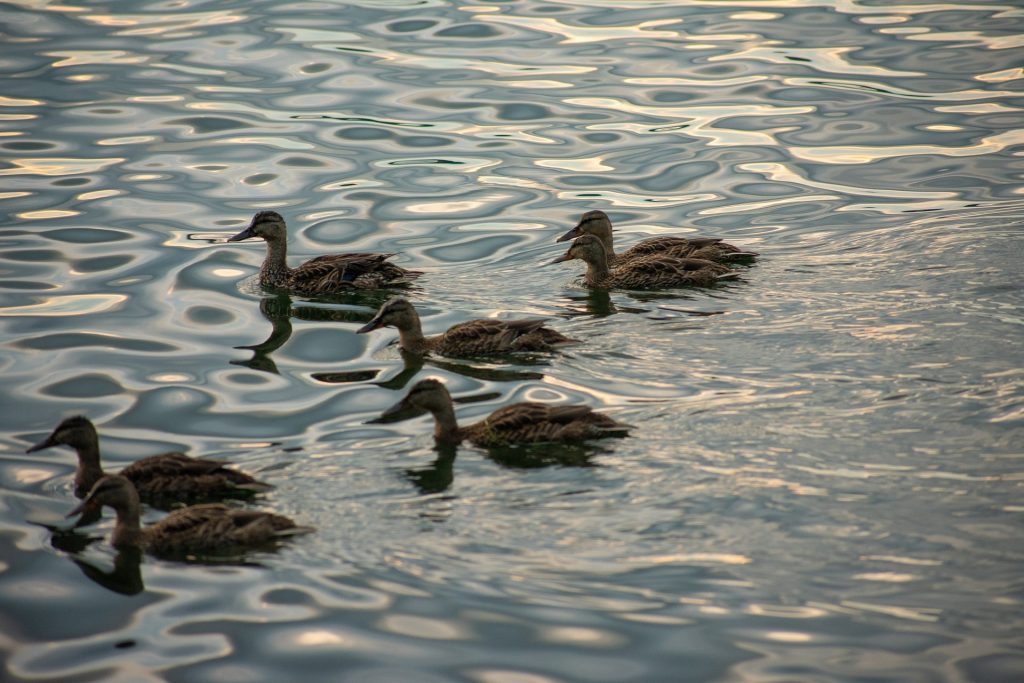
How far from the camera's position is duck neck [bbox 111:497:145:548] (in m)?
9.61

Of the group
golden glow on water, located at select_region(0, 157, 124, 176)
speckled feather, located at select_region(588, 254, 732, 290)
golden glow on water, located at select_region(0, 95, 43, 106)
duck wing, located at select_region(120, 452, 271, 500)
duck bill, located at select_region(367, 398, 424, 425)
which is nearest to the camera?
duck wing, located at select_region(120, 452, 271, 500)

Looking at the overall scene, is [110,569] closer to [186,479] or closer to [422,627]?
[186,479]

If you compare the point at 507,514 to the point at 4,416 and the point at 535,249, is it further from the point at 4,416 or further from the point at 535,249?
the point at 535,249

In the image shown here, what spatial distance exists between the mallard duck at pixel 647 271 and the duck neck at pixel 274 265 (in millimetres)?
3285

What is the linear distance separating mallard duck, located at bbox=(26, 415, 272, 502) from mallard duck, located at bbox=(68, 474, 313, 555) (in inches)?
21.4

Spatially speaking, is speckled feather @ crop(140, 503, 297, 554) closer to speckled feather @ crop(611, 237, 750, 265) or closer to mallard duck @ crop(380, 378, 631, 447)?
mallard duck @ crop(380, 378, 631, 447)

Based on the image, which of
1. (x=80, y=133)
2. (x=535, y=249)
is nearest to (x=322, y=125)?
(x=80, y=133)

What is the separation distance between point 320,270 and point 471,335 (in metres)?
3.07

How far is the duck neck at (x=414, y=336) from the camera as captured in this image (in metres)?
13.6

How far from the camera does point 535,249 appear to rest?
1727 cm

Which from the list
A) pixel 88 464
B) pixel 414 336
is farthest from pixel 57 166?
pixel 88 464

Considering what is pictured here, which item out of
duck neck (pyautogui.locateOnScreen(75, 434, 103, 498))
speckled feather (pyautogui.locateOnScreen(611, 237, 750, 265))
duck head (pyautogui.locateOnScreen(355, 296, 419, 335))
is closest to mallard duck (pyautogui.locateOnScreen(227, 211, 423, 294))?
duck head (pyautogui.locateOnScreen(355, 296, 419, 335))

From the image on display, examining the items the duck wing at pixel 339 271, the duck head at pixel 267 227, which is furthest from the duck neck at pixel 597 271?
the duck head at pixel 267 227

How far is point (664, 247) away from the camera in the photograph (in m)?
15.6
